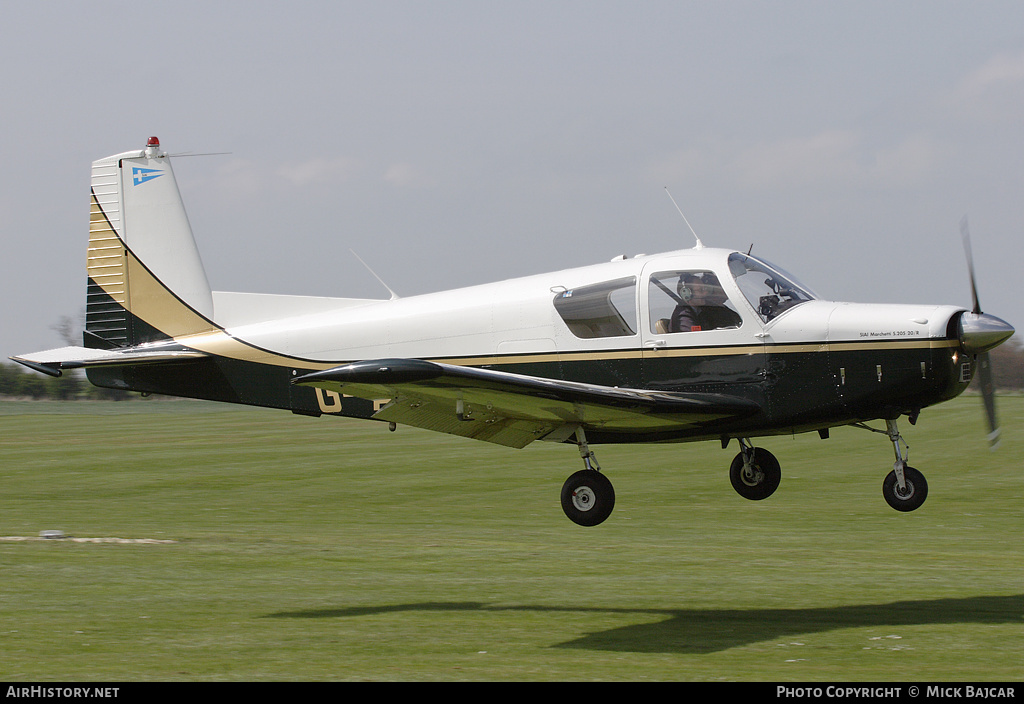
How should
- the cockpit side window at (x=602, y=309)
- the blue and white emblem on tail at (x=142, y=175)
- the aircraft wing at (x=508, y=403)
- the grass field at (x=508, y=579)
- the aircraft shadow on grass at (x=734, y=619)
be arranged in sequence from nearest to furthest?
the aircraft wing at (x=508, y=403) < the grass field at (x=508, y=579) < the aircraft shadow on grass at (x=734, y=619) < the cockpit side window at (x=602, y=309) < the blue and white emblem on tail at (x=142, y=175)

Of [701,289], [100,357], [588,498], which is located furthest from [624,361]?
[100,357]

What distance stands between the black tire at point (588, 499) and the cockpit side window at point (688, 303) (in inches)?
64.7

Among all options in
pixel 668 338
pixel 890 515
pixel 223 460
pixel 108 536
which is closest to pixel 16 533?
pixel 108 536

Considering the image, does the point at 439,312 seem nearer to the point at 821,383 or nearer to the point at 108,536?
the point at 821,383

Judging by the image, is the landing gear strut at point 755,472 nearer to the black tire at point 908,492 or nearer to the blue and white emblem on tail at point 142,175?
the black tire at point 908,492

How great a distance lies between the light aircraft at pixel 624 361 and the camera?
1059cm

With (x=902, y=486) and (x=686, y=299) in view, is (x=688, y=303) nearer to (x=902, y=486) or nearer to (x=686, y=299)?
(x=686, y=299)

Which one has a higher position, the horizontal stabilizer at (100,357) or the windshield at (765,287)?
the windshield at (765,287)

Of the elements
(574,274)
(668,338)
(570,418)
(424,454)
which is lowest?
(424,454)

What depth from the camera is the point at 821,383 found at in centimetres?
1101

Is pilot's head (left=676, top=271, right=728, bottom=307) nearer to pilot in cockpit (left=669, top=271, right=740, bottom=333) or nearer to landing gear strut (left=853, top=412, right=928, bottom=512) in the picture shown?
pilot in cockpit (left=669, top=271, right=740, bottom=333)

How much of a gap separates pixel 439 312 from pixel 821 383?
4160mm

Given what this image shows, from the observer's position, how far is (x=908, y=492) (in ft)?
37.3

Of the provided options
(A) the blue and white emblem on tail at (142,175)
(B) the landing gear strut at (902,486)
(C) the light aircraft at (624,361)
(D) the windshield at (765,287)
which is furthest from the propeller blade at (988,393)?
(A) the blue and white emblem on tail at (142,175)
